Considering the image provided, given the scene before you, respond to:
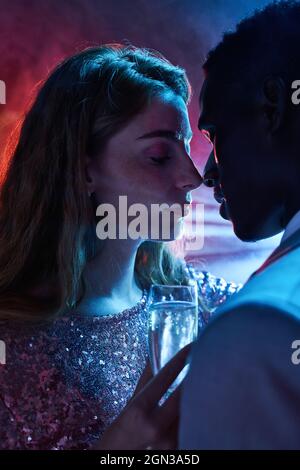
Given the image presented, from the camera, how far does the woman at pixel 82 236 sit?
133 cm

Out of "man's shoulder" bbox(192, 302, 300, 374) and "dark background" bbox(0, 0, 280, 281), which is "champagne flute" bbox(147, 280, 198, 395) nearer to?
"man's shoulder" bbox(192, 302, 300, 374)

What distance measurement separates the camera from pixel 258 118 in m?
0.82

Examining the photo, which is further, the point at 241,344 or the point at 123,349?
the point at 123,349

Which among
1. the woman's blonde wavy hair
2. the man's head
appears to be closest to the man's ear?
the man's head

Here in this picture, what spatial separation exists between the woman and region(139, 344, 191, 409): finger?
528mm

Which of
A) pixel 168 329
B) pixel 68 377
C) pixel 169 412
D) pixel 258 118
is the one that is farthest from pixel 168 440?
pixel 68 377

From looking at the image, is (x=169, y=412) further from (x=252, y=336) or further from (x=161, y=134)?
(x=161, y=134)

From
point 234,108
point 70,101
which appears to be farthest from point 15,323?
point 234,108

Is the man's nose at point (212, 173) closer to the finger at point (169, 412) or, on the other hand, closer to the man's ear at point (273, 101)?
the man's ear at point (273, 101)

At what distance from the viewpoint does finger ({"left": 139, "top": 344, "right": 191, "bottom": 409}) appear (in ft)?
2.69

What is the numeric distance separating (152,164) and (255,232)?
2.10ft

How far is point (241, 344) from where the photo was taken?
1.70 ft
